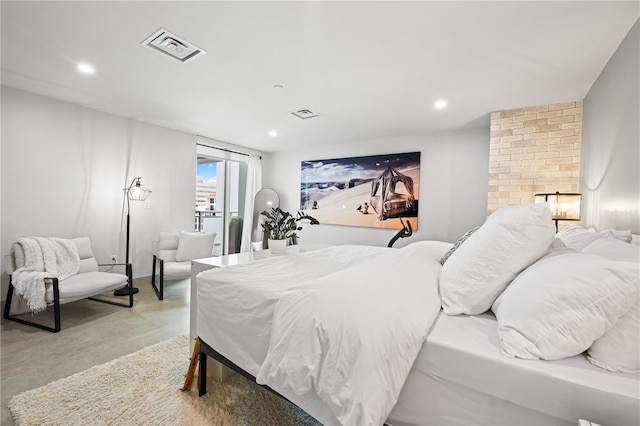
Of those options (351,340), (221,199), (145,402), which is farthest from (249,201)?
(351,340)

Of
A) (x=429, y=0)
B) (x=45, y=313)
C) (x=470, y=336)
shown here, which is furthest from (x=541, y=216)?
(x=45, y=313)

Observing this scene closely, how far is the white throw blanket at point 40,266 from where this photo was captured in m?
2.57

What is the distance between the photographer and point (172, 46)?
7.30ft

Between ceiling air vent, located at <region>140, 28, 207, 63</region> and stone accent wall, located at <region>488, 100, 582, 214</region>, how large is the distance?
347 cm

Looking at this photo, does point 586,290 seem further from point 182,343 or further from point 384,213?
point 384,213

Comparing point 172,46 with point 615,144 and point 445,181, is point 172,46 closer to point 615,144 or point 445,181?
point 615,144

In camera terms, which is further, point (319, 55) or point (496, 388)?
point (319, 55)

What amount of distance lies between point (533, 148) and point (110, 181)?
5.58 meters

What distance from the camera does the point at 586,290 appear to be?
33.2 inches

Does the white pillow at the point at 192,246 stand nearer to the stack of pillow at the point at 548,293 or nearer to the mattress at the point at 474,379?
the mattress at the point at 474,379

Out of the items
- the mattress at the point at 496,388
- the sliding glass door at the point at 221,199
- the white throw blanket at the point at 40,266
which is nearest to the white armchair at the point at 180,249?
the white throw blanket at the point at 40,266

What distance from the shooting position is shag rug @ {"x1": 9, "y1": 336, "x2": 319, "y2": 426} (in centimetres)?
153

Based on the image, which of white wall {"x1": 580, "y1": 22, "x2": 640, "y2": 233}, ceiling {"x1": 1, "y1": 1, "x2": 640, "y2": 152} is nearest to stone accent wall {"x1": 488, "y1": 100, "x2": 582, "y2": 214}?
ceiling {"x1": 1, "y1": 1, "x2": 640, "y2": 152}

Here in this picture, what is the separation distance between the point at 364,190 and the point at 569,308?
4345mm
